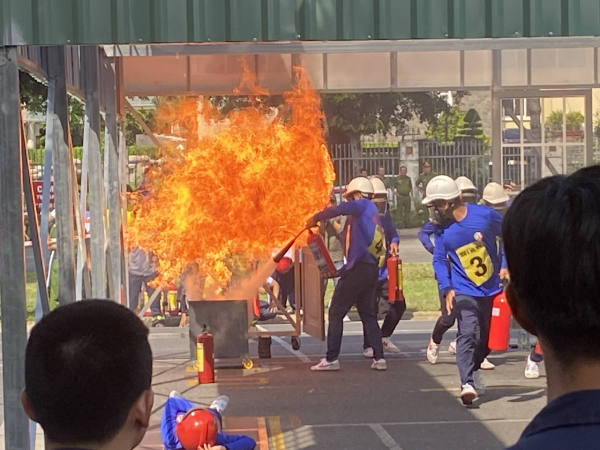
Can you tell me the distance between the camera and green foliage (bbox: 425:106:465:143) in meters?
36.0

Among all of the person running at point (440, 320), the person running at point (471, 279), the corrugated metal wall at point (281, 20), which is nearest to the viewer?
the corrugated metal wall at point (281, 20)

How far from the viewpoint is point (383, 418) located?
8625 mm

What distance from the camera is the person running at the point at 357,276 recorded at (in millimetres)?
10688

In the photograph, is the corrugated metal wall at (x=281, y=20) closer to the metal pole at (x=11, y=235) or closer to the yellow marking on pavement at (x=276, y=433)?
the metal pole at (x=11, y=235)

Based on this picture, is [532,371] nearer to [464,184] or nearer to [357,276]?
[357,276]


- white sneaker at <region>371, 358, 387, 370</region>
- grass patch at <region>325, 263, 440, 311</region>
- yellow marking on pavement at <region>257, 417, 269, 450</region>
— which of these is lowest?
grass patch at <region>325, 263, 440, 311</region>

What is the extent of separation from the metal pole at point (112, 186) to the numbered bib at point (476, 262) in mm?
3137

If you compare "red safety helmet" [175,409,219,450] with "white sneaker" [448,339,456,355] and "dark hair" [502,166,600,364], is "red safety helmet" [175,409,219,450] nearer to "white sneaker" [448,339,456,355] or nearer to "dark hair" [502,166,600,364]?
"dark hair" [502,166,600,364]

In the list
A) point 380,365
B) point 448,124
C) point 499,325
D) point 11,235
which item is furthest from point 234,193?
point 448,124

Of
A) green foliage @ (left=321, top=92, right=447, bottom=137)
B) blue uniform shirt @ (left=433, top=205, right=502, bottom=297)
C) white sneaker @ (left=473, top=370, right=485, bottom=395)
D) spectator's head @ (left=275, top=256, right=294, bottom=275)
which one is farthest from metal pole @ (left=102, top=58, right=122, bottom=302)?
green foliage @ (left=321, top=92, right=447, bottom=137)

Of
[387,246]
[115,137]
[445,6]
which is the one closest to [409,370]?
[387,246]

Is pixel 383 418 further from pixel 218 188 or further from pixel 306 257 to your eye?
pixel 218 188

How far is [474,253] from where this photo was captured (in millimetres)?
8828

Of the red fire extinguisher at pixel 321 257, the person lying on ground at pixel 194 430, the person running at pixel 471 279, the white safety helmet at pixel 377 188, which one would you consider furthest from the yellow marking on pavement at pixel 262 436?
the white safety helmet at pixel 377 188
